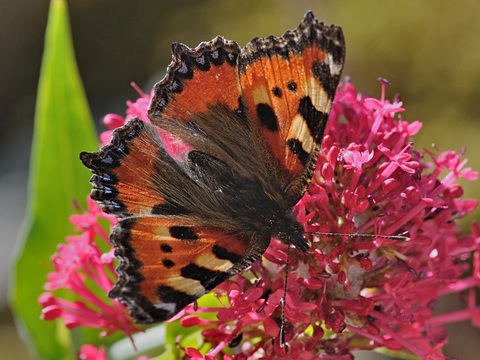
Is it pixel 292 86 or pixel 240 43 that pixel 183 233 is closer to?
pixel 292 86

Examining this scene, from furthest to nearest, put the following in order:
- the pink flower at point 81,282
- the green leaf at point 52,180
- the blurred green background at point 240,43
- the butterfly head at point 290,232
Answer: the blurred green background at point 240,43
the green leaf at point 52,180
the pink flower at point 81,282
the butterfly head at point 290,232

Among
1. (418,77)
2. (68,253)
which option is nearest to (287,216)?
(68,253)

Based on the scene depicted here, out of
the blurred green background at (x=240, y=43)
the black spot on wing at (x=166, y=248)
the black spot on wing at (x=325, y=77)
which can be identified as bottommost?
the black spot on wing at (x=166, y=248)

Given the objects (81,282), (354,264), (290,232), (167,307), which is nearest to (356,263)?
(354,264)

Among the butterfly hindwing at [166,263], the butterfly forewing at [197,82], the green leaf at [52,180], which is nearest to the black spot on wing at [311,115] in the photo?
the butterfly forewing at [197,82]

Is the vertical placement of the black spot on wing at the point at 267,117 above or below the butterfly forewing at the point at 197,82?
below

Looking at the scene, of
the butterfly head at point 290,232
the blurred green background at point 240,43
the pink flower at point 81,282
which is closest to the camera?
the butterfly head at point 290,232

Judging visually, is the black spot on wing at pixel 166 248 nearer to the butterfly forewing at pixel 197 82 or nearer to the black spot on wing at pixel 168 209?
the black spot on wing at pixel 168 209
